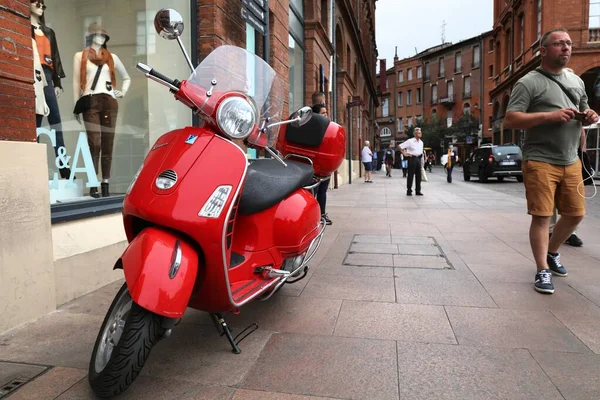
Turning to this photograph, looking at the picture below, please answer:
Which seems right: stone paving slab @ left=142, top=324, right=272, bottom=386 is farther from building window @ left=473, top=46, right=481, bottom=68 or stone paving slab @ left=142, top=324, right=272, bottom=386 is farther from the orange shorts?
building window @ left=473, top=46, right=481, bottom=68

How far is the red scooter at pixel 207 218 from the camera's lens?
192 centimetres

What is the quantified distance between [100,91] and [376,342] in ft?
14.3

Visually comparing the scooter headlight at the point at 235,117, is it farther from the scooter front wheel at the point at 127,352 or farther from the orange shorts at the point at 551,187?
the orange shorts at the point at 551,187

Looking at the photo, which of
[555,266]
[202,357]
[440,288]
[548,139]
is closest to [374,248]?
[440,288]

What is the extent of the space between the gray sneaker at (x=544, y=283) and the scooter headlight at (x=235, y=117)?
105 inches

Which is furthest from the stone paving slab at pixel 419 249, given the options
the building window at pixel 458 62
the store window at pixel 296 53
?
the building window at pixel 458 62

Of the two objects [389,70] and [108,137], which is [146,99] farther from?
[389,70]

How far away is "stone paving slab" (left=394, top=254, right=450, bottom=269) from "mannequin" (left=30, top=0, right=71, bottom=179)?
3541mm

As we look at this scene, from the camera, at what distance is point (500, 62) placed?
120 feet

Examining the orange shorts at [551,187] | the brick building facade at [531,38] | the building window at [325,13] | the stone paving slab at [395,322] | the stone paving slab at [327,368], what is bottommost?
the stone paving slab at [327,368]

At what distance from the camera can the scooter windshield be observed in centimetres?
247

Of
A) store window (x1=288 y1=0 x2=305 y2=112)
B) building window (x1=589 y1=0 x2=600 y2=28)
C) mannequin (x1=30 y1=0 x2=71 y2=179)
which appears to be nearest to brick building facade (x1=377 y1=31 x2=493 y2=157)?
building window (x1=589 y1=0 x2=600 y2=28)

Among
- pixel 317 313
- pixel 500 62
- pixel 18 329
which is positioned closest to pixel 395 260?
pixel 317 313

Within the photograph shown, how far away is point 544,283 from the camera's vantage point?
3.52 metres
